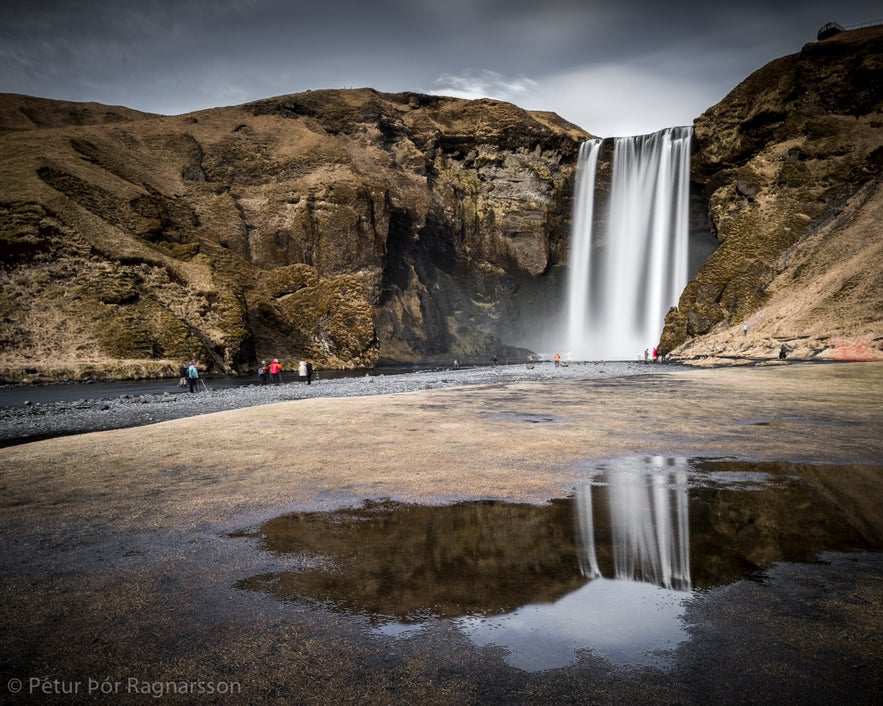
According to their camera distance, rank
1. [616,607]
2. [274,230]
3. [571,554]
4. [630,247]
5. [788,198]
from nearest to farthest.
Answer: [616,607] < [571,554] < [788,198] < [274,230] < [630,247]

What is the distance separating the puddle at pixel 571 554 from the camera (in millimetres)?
3252

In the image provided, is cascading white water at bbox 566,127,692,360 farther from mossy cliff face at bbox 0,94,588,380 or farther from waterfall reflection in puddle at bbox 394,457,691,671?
waterfall reflection in puddle at bbox 394,457,691,671

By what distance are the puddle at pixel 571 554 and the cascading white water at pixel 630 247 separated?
65.1 meters

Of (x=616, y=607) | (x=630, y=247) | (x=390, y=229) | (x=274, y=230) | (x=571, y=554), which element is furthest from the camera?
(x=390, y=229)

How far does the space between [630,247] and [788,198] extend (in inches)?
815

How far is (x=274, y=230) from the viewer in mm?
68375

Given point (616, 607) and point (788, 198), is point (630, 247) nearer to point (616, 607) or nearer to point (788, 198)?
point (788, 198)

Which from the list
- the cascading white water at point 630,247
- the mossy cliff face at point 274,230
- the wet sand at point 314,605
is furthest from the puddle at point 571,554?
the cascading white water at point 630,247

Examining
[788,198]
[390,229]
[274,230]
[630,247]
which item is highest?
[390,229]

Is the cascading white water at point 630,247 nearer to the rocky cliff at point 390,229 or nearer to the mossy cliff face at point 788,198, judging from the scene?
the rocky cliff at point 390,229

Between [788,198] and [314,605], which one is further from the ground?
[788,198]

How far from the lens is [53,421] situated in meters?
16.0

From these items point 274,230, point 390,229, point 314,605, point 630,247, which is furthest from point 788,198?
point 314,605

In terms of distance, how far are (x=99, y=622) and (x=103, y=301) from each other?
45.1 metres
